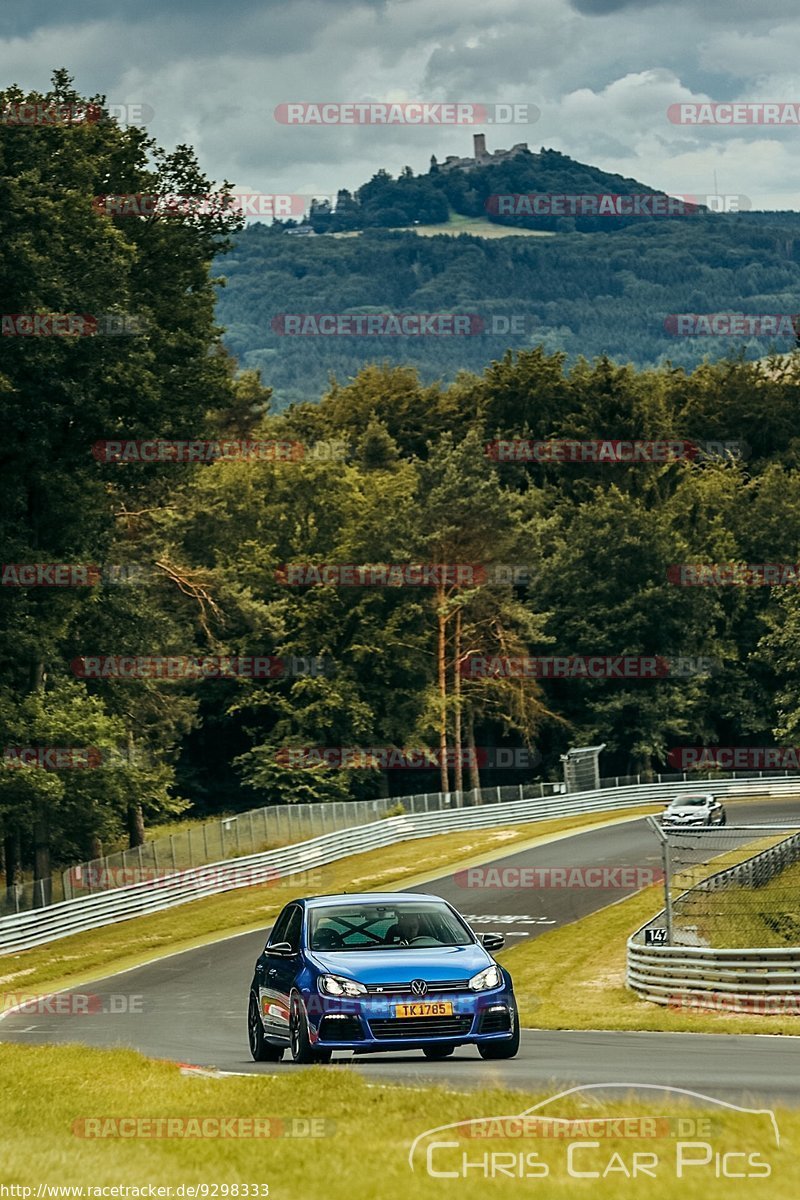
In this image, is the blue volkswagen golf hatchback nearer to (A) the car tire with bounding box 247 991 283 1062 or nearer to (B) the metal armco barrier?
(A) the car tire with bounding box 247 991 283 1062

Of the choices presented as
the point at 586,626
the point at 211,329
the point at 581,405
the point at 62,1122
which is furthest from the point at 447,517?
the point at 62,1122

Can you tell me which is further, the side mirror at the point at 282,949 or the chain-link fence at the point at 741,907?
the chain-link fence at the point at 741,907

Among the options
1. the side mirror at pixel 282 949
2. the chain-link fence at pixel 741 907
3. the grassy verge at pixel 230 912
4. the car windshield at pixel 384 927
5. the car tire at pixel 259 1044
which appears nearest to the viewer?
the car windshield at pixel 384 927

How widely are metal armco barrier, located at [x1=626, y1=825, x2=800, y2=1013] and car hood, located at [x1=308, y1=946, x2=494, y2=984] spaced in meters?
9.06

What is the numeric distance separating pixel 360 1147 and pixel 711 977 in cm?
1691

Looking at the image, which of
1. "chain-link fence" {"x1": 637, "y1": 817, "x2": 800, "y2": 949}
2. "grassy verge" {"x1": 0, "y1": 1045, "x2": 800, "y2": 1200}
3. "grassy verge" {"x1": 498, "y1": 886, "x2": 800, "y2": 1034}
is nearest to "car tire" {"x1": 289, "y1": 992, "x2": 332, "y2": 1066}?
"grassy verge" {"x1": 0, "y1": 1045, "x2": 800, "y2": 1200}

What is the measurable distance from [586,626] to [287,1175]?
8148 cm

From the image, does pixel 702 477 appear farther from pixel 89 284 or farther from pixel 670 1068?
pixel 670 1068

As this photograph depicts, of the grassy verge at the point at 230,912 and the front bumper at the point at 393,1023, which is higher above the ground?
the front bumper at the point at 393,1023

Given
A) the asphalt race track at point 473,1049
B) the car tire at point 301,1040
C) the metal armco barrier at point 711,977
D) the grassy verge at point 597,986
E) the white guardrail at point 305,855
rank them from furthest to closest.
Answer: the white guardrail at point 305,855, the metal armco barrier at point 711,977, the grassy verge at point 597,986, the car tire at point 301,1040, the asphalt race track at point 473,1049

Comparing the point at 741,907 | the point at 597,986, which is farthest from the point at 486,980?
the point at 741,907

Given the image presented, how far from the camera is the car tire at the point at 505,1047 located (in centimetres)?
1562

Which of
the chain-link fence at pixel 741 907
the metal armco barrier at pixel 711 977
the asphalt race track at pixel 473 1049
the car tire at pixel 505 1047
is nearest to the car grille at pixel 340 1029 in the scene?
the asphalt race track at pixel 473 1049

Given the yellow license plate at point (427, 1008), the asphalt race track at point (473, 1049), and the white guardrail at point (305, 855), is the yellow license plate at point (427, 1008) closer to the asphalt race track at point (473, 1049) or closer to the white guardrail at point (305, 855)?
the asphalt race track at point (473, 1049)
